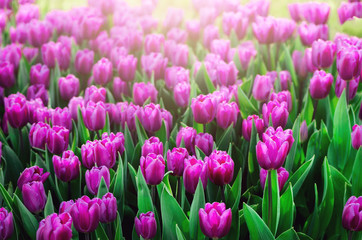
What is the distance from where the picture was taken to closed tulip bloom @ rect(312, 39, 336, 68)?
2.29 m

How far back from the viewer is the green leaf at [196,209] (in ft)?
5.10

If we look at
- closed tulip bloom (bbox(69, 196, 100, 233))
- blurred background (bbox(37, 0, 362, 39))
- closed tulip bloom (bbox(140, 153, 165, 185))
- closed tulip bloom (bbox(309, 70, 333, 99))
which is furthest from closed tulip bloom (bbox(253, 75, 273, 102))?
blurred background (bbox(37, 0, 362, 39))

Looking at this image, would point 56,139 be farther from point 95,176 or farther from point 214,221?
point 214,221

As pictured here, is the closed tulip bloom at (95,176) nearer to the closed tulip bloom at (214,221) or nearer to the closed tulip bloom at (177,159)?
the closed tulip bloom at (177,159)

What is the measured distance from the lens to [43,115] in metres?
2.10

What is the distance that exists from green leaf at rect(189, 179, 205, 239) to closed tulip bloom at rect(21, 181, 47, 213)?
1.63 feet

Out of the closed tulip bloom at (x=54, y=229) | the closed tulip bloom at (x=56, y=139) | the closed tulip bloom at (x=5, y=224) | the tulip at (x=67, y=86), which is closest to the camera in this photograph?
the closed tulip bloom at (x=54, y=229)

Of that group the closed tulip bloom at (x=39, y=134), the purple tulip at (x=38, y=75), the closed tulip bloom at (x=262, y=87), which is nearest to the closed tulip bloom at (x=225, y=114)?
the closed tulip bloom at (x=262, y=87)

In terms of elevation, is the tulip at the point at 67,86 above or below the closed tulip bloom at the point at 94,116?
below

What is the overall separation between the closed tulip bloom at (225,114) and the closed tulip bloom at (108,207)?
623 millimetres

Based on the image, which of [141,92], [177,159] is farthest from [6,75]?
[177,159]

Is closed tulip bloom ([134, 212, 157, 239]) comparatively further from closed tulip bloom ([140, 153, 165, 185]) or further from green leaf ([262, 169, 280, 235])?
green leaf ([262, 169, 280, 235])

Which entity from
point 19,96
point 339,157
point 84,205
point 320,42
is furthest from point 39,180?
point 320,42

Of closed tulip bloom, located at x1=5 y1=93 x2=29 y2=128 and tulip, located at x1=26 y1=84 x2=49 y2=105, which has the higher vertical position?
closed tulip bloom, located at x1=5 y1=93 x2=29 y2=128
